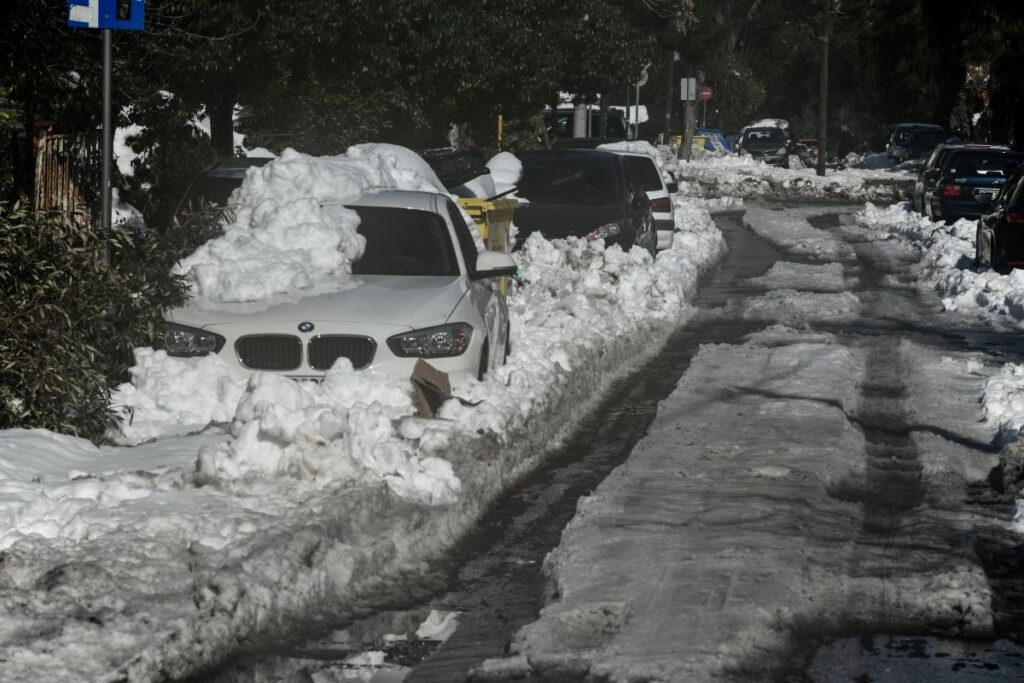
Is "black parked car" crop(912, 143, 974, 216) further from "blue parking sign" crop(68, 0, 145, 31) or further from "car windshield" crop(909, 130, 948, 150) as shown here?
"blue parking sign" crop(68, 0, 145, 31)

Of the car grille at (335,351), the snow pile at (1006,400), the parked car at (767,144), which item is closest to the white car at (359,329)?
the car grille at (335,351)

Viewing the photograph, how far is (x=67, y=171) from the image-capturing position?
662 inches

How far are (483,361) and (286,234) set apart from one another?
1.64 meters

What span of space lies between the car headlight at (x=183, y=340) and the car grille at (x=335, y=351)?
→ 0.66 metres

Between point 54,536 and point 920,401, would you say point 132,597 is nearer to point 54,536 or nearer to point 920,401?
point 54,536

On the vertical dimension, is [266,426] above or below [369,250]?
below

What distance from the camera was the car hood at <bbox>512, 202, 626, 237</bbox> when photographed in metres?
20.1

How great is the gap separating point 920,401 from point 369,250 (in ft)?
14.7

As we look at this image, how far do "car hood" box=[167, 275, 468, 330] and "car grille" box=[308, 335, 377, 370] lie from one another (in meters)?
0.11

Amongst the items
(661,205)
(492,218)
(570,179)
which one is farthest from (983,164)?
(492,218)

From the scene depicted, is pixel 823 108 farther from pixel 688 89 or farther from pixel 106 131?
pixel 106 131

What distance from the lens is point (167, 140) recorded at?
815 inches

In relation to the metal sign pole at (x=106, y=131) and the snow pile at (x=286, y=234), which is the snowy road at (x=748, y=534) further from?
the metal sign pole at (x=106, y=131)

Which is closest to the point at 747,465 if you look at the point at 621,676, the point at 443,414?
the point at 443,414
